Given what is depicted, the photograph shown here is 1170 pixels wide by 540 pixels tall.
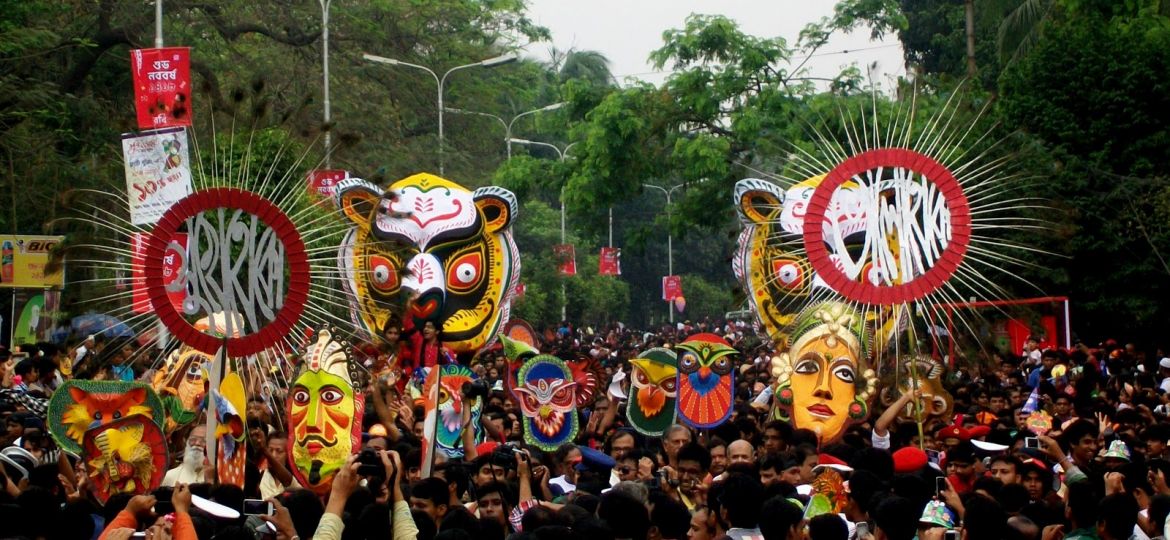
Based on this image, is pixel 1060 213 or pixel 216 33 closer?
pixel 1060 213

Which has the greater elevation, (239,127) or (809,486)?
(239,127)

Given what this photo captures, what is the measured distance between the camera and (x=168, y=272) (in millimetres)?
10156

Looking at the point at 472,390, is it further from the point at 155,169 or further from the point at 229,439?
the point at 155,169

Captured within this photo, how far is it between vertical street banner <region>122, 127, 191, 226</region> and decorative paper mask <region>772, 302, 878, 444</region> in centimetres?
501

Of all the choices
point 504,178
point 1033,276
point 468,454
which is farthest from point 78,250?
point 504,178

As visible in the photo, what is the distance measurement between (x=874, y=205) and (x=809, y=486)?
382 centimetres

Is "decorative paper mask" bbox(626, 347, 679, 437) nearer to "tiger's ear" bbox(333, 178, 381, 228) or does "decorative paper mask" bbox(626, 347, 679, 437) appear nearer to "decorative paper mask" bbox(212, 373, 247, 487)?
"tiger's ear" bbox(333, 178, 381, 228)

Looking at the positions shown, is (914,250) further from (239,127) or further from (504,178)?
(504,178)

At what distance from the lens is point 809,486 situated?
27.7ft

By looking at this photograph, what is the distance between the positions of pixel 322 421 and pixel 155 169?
6.28m

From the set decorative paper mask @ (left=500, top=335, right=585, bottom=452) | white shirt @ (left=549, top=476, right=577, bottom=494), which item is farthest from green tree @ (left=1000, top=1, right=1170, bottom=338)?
white shirt @ (left=549, top=476, right=577, bottom=494)

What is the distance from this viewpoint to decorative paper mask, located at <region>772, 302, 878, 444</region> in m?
12.4

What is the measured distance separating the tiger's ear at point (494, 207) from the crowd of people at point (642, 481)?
4.33m

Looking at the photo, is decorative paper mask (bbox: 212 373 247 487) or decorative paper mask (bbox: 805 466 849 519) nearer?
decorative paper mask (bbox: 805 466 849 519)
